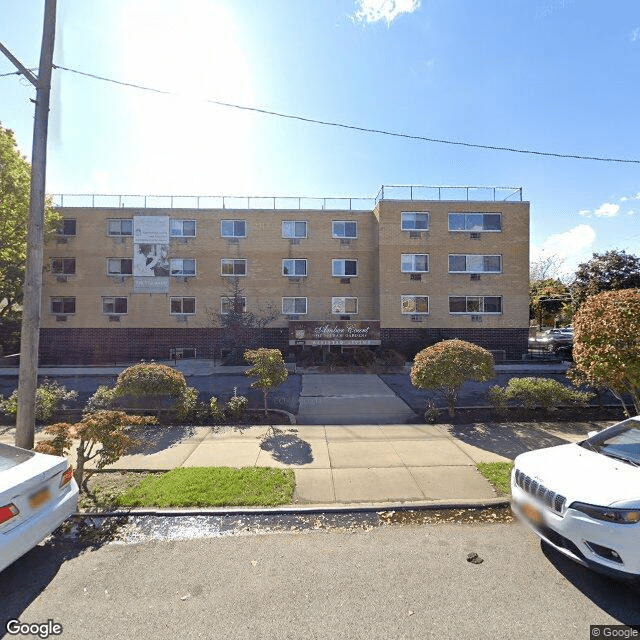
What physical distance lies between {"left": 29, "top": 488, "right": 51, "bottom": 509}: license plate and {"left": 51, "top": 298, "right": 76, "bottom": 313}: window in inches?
891

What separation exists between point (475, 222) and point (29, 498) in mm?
24018

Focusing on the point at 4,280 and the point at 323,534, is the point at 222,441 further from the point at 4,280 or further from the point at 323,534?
the point at 4,280

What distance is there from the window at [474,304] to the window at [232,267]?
44.1 ft

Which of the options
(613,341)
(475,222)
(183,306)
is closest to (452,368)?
(613,341)

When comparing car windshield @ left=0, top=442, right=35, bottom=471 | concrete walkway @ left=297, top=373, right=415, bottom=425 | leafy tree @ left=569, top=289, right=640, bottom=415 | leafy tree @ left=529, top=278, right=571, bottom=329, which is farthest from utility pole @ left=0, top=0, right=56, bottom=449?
leafy tree @ left=529, top=278, right=571, bottom=329

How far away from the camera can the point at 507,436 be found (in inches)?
305

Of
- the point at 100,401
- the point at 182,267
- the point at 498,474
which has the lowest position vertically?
the point at 498,474

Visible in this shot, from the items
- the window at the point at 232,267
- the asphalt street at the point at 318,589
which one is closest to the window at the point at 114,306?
the window at the point at 232,267

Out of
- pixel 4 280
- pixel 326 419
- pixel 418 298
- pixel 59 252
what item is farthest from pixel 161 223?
pixel 326 419

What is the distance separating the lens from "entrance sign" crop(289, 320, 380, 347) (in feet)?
64.9

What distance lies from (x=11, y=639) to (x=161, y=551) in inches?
51.9

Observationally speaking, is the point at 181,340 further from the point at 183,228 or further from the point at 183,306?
the point at 183,228

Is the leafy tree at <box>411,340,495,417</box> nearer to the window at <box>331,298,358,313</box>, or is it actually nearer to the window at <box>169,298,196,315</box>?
the window at <box>331,298,358,313</box>

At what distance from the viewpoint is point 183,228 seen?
22.6 m
